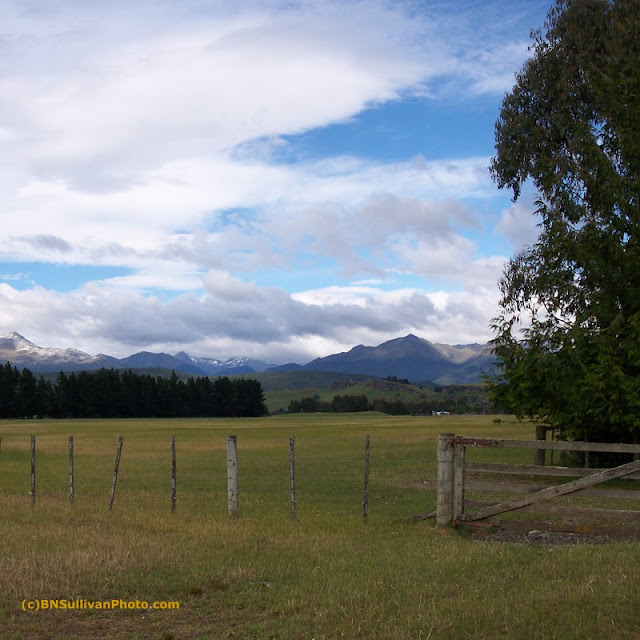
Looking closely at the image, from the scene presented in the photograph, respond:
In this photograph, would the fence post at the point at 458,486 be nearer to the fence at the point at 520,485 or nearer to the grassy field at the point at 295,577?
the fence at the point at 520,485

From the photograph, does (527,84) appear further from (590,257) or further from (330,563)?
(330,563)

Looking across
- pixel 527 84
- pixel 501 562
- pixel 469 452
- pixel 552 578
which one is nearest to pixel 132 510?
pixel 501 562

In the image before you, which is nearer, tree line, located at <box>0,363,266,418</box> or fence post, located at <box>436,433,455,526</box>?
fence post, located at <box>436,433,455,526</box>

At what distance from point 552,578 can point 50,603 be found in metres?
6.86

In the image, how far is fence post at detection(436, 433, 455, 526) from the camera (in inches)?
584

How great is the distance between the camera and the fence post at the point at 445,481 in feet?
48.7

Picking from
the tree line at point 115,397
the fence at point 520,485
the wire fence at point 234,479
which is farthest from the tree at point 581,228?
the tree line at point 115,397

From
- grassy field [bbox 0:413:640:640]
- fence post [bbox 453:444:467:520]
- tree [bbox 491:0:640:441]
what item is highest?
tree [bbox 491:0:640:441]

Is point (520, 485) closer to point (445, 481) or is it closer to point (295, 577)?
point (445, 481)

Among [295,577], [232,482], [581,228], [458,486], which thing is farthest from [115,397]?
[295,577]

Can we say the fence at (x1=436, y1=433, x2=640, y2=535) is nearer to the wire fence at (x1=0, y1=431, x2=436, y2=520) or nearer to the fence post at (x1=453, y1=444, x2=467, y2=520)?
the fence post at (x1=453, y1=444, x2=467, y2=520)

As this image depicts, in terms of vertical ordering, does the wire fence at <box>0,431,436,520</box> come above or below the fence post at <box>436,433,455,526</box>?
below

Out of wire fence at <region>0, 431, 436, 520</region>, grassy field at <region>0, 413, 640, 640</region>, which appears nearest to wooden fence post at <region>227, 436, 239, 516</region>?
wire fence at <region>0, 431, 436, 520</region>

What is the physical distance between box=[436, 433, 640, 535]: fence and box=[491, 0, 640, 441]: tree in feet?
40.5
